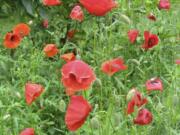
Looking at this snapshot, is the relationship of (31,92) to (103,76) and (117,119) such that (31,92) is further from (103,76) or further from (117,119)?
(103,76)

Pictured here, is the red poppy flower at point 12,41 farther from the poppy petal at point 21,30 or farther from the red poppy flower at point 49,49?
the red poppy flower at point 49,49

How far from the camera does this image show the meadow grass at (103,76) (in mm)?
1965

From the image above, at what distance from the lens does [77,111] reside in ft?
4.88

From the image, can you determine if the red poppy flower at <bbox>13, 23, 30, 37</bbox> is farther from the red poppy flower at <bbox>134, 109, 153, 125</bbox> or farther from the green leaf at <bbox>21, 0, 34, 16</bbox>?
the red poppy flower at <bbox>134, 109, 153, 125</bbox>

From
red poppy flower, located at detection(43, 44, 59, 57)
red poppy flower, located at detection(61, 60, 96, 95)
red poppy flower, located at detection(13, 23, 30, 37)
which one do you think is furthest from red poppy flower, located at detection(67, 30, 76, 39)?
red poppy flower, located at detection(61, 60, 96, 95)

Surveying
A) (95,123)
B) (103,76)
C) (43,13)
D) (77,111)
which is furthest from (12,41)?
(77,111)

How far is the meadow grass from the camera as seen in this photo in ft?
6.45

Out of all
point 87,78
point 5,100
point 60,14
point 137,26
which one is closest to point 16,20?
point 60,14

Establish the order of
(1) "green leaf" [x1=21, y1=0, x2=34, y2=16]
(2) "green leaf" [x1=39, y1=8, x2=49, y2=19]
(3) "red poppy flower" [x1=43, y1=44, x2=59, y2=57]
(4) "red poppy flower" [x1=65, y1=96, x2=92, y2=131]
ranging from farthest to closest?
1. (2) "green leaf" [x1=39, y1=8, x2=49, y2=19]
2. (1) "green leaf" [x1=21, y1=0, x2=34, y2=16]
3. (3) "red poppy flower" [x1=43, y1=44, x2=59, y2=57]
4. (4) "red poppy flower" [x1=65, y1=96, x2=92, y2=131]

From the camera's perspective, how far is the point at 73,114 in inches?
59.1

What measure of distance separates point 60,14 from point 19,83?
862 millimetres

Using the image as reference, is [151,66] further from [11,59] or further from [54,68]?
[11,59]

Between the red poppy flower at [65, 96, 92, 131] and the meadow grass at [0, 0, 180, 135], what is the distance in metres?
0.16

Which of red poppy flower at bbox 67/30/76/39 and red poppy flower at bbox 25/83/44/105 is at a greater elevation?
red poppy flower at bbox 67/30/76/39
